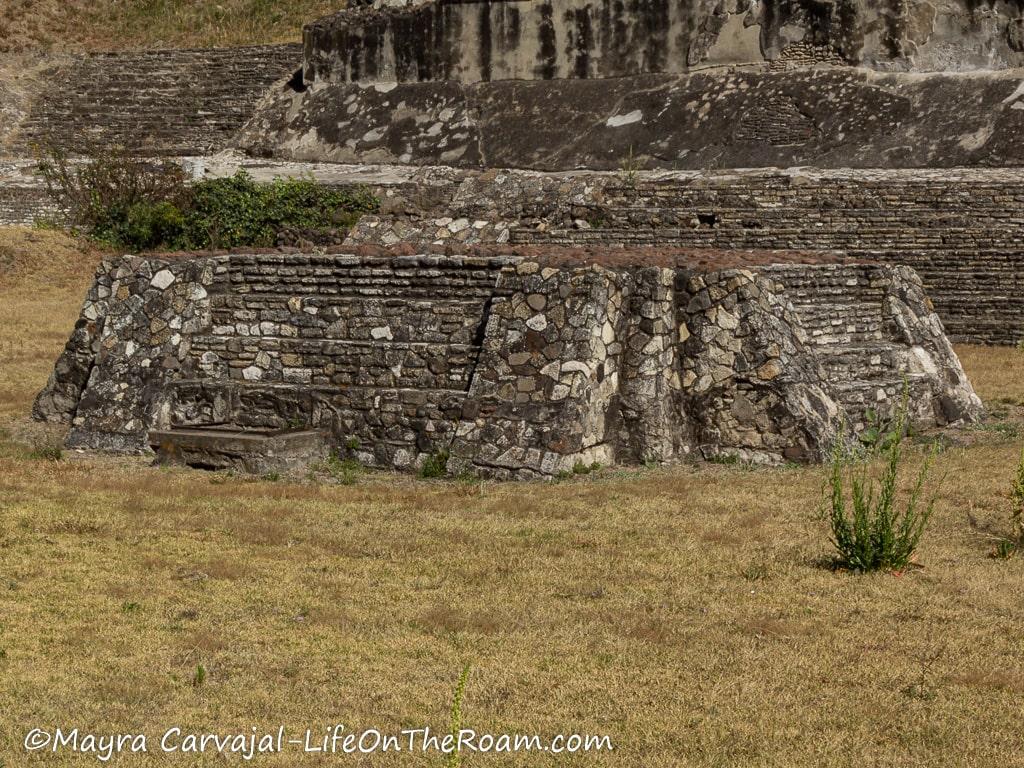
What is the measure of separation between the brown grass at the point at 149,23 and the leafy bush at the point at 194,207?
8956 mm

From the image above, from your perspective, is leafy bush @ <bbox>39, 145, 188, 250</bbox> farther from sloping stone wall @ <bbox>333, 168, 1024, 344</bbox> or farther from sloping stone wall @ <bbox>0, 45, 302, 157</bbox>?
sloping stone wall @ <bbox>333, 168, 1024, 344</bbox>

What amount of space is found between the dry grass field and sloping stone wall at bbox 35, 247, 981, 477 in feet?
1.51

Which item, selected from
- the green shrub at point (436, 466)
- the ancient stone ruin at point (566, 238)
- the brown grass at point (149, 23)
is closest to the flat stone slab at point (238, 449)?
the ancient stone ruin at point (566, 238)

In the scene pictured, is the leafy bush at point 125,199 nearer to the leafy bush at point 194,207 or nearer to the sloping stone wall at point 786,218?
the leafy bush at point 194,207

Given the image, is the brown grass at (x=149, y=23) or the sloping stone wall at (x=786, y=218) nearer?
the sloping stone wall at (x=786, y=218)

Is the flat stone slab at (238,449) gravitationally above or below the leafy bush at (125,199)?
above

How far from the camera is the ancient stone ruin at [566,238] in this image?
9820 millimetres

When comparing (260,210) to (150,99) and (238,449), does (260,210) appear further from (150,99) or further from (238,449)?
(238,449)

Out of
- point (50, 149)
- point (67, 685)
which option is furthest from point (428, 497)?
point (50, 149)

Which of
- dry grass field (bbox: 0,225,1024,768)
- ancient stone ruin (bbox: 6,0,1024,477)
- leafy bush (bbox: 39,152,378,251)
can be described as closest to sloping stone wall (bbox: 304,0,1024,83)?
ancient stone ruin (bbox: 6,0,1024,477)

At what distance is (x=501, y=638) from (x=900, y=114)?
1605 cm

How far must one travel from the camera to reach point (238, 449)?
9.70 meters

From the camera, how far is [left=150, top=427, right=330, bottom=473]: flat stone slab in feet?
31.8

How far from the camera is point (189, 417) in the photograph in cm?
1066
